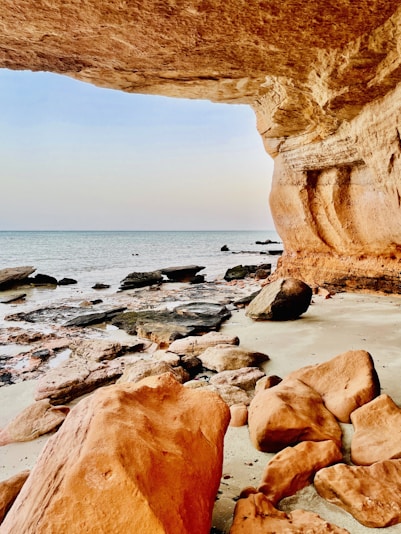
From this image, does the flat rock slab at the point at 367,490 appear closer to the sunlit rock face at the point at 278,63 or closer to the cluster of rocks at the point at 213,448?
the cluster of rocks at the point at 213,448

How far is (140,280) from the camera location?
13.1 m

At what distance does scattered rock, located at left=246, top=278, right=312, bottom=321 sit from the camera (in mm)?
5742

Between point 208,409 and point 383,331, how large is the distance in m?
3.83

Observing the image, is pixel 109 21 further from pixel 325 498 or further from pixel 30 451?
pixel 325 498

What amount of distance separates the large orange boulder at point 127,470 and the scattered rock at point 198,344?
2579 millimetres

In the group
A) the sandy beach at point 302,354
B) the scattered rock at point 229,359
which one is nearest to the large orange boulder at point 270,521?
the sandy beach at point 302,354

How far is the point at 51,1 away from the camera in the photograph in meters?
2.49

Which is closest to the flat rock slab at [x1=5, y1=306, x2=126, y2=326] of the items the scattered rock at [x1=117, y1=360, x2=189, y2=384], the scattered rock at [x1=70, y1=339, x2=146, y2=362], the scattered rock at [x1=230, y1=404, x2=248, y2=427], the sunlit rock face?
the scattered rock at [x1=70, y1=339, x2=146, y2=362]

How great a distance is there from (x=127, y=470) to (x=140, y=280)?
12079 millimetres

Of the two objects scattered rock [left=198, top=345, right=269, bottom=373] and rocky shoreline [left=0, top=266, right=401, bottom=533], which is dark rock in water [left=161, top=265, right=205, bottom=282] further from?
scattered rock [left=198, top=345, right=269, bottom=373]

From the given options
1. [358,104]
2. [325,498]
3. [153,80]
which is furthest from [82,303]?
[325,498]

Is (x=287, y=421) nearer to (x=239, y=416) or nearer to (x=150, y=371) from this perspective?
(x=239, y=416)

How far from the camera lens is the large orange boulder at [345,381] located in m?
2.41

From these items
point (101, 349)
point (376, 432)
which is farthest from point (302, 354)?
point (101, 349)
